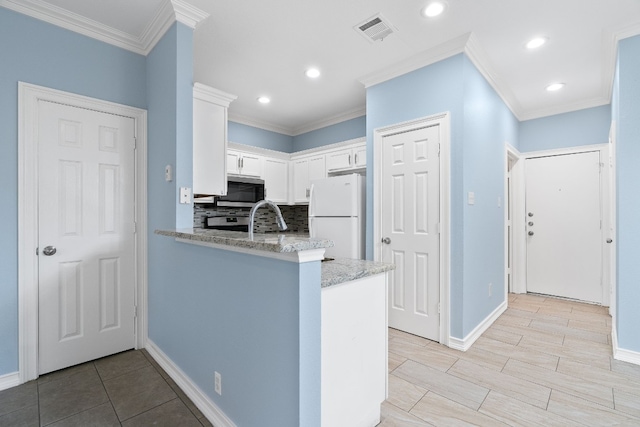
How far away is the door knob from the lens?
2.14 metres

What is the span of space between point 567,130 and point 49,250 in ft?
18.7

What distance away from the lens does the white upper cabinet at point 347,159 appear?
3.75m

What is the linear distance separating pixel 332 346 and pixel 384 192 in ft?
6.54

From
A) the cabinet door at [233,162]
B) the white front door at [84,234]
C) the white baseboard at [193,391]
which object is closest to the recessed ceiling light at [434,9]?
the white front door at [84,234]

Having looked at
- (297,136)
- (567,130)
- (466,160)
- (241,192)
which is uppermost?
(297,136)

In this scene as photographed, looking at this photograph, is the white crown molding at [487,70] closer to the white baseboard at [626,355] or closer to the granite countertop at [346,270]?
the granite countertop at [346,270]

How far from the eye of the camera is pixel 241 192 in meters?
3.94

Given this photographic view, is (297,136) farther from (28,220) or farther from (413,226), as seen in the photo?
(28,220)

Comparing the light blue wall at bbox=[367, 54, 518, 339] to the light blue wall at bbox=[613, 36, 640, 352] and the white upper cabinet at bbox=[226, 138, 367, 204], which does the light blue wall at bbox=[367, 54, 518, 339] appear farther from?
the light blue wall at bbox=[613, 36, 640, 352]

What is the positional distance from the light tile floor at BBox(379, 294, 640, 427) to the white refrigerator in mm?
967

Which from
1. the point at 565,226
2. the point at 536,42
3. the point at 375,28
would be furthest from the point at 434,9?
the point at 565,226

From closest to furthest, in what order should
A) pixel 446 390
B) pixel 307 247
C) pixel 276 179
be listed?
1. pixel 307 247
2. pixel 446 390
3. pixel 276 179

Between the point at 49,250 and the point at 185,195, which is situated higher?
the point at 185,195

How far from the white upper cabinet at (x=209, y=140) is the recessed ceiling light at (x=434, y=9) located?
1.60 meters
